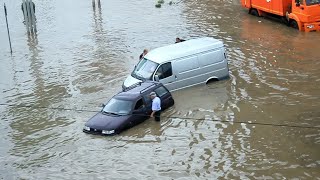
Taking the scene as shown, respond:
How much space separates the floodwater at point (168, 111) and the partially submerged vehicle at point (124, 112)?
300mm

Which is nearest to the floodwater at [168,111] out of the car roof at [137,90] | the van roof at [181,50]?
the car roof at [137,90]

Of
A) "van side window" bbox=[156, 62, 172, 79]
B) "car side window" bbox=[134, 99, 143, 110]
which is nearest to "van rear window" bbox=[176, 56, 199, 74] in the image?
"van side window" bbox=[156, 62, 172, 79]

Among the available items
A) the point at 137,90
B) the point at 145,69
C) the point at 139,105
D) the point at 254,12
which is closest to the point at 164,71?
the point at 145,69

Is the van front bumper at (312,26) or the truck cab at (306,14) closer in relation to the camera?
the truck cab at (306,14)

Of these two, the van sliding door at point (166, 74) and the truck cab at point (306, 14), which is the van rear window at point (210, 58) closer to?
the van sliding door at point (166, 74)

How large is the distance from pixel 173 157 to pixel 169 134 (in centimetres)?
172

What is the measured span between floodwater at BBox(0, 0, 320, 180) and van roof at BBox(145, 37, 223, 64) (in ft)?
4.64

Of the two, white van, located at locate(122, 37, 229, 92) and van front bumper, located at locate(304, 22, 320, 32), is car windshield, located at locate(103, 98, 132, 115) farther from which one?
van front bumper, located at locate(304, 22, 320, 32)

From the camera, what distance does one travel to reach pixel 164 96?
59.4 ft

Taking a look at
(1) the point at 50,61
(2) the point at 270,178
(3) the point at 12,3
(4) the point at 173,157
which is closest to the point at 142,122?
(4) the point at 173,157

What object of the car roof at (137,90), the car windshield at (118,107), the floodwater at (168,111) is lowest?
the floodwater at (168,111)

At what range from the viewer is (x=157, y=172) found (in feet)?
45.8

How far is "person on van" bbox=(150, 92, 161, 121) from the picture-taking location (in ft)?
55.1

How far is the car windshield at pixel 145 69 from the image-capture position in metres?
19.5
